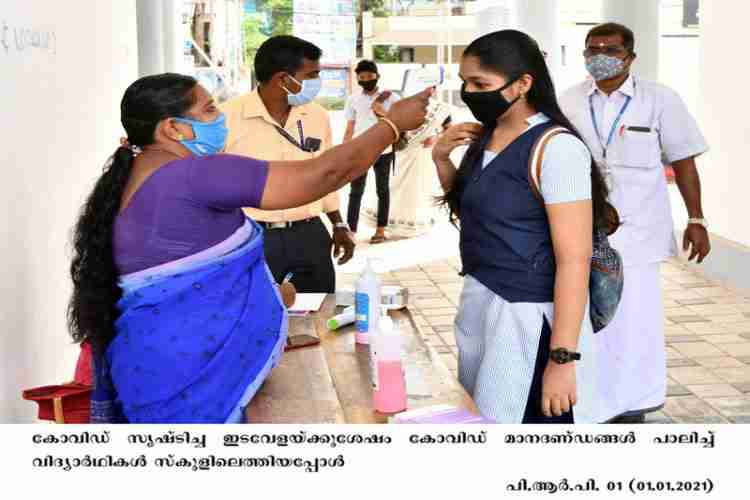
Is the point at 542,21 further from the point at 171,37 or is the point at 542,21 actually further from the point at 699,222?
the point at 171,37

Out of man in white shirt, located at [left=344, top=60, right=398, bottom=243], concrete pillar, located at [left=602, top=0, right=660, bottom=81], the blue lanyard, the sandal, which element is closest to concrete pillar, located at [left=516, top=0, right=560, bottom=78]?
concrete pillar, located at [left=602, top=0, right=660, bottom=81]

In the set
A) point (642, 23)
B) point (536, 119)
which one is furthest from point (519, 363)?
point (642, 23)

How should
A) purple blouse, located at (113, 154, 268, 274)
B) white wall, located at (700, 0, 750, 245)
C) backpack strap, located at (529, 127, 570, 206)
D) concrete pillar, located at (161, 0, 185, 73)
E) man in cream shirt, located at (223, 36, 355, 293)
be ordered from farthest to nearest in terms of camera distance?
concrete pillar, located at (161, 0, 185, 73) < white wall, located at (700, 0, 750, 245) < man in cream shirt, located at (223, 36, 355, 293) < backpack strap, located at (529, 127, 570, 206) < purple blouse, located at (113, 154, 268, 274)

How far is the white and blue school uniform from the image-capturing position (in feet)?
7.68

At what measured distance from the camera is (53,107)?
10.5 feet

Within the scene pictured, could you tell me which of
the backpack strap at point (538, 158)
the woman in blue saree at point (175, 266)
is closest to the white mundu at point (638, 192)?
the backpack strap at point (538, 158)

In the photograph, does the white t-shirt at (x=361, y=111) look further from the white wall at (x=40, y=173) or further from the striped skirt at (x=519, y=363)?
the striped skirt at (x=519, y=363)

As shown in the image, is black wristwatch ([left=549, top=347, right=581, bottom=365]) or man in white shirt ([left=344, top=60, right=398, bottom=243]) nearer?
black wristwatch ([left=549, top=347, right=581, bottom=365])

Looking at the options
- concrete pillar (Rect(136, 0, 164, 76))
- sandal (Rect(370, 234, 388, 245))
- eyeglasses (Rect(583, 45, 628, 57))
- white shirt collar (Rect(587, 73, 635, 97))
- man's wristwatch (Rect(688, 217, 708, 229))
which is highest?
→ concrete pillar (Rect(136, 0, 164, 76))

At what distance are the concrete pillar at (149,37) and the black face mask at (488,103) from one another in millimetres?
6767

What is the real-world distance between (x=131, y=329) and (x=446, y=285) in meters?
5.07

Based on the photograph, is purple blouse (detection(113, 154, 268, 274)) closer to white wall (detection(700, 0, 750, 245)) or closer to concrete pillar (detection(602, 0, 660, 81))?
white wall (detection(700, 0, 750, 245))

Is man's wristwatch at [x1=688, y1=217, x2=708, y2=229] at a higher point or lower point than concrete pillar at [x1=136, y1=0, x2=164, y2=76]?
lower
